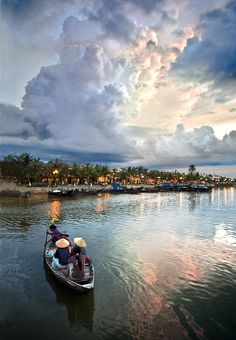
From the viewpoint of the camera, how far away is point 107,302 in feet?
50.0

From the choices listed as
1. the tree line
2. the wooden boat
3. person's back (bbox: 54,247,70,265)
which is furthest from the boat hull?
the tree line

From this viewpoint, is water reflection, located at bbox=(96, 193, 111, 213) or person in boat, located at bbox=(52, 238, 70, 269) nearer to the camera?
person in boat, located at bbox=(52, 238, 70, 269)

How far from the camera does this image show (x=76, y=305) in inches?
593

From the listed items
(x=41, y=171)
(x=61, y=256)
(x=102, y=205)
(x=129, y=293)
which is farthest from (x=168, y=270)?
(x=41, y=171)

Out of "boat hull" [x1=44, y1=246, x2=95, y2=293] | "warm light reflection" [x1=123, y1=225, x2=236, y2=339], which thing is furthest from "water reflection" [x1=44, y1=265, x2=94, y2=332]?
"warm light reflection" [x1=123, y1=225, x2=236, y2=339]

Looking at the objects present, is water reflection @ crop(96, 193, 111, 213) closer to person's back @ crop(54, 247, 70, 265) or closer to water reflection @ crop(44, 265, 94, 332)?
person's back @ crop(54, 247, 70, 265)

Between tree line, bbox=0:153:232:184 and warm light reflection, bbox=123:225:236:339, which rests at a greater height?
tree line, bbox=0:153:232:184

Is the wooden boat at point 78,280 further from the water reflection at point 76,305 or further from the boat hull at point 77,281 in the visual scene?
the water reflection at point 76,305

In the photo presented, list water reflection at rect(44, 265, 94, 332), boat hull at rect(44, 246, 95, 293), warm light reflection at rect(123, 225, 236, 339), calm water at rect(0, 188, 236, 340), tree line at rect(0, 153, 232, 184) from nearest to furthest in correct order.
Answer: calm water at rect(0, 188, 236, 340) < warm light reflection at rect(123, 225, 236, 339) < water reflection at rect(44, 265, 94, 332) < boat hull at rect(44, 246, 95, 293) < tree line at rect(0, 153, 232, 184)

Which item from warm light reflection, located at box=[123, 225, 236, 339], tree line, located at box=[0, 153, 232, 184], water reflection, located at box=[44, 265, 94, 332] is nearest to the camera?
warm light reflection, located at box=[123, 225, 236, 339]

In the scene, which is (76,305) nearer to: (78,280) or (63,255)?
(78,280)

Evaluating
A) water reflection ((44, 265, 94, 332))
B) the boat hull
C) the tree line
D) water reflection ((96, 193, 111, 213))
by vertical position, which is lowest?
water reflection ((44, 265, 94, 332))

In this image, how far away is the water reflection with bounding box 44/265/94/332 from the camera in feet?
44.6

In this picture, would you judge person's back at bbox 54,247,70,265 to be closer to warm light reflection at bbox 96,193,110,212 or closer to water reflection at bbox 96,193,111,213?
water reflection at bbox 96,193,111,213
